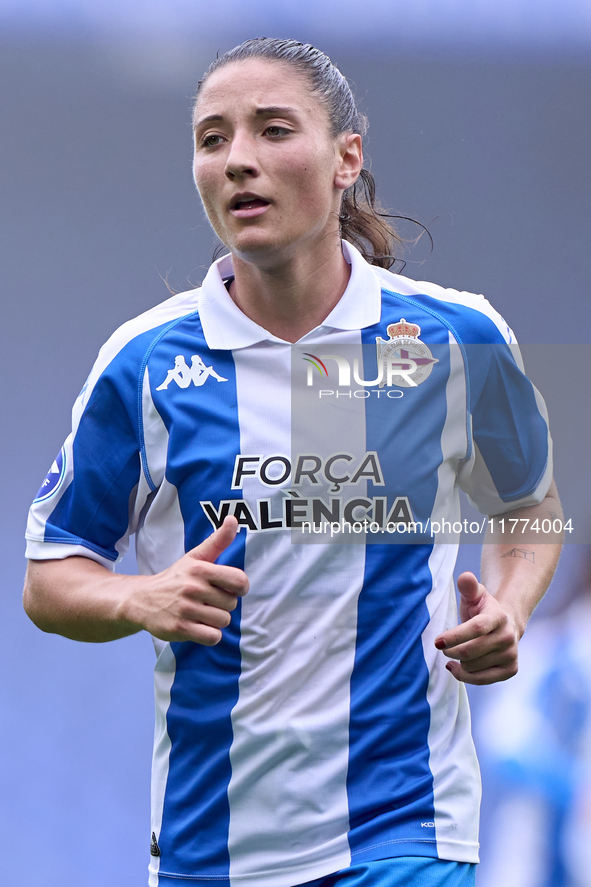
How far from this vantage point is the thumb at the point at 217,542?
140 centimetres

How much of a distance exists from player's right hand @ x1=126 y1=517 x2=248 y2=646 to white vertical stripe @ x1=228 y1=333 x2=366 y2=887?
0.56ft

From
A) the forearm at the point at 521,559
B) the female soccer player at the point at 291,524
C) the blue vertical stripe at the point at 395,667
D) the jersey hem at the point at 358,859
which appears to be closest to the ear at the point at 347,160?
the female soccer player at the point at 291,524

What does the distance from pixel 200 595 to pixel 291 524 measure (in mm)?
263

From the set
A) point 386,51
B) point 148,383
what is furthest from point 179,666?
point 386,51

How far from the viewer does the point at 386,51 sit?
3.08 metres

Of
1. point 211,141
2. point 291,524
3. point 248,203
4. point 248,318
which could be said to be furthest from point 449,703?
point 211,141

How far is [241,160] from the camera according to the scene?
1563 mm

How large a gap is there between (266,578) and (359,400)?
0.34 meters

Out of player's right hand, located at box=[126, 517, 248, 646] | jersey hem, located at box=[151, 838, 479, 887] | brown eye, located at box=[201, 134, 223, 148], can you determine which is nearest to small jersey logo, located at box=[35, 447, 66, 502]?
player's right hand, located at box=[126, 517, 248, 646]

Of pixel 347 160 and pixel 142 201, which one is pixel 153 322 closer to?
pixel 347 160

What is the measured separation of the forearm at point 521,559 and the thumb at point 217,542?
51 cm

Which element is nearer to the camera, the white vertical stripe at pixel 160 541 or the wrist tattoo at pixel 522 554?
the white vertical stripe at pixel 160 541

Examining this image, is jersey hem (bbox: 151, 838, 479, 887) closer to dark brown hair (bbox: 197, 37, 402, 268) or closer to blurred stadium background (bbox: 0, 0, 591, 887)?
dark brown hair (bbox: 197, 37, 402, 268)

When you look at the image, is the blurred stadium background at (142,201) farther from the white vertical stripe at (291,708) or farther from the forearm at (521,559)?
the white vertical stripe at (291,708)
